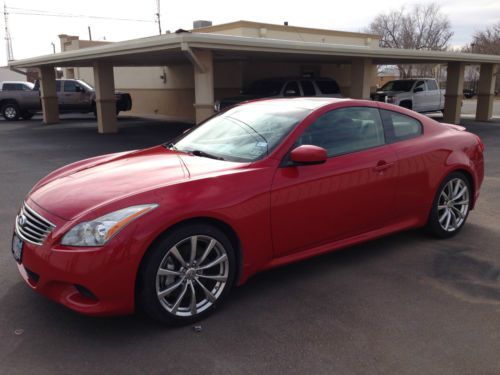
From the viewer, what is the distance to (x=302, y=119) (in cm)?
411

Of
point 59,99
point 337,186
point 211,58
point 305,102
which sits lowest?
point 59,99

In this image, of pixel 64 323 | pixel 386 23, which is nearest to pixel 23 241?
pixel 64 323

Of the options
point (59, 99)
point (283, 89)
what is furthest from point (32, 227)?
point (59, 99)

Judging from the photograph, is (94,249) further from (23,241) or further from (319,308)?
(319,308)

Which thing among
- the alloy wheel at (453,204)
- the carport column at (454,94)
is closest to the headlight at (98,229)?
the alloy wheel at (453,204)

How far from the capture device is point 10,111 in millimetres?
22266

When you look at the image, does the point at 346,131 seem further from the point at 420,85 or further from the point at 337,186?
the point at 420,85

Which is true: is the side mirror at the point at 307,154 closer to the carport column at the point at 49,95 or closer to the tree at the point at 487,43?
the carport column at the point at 49,95

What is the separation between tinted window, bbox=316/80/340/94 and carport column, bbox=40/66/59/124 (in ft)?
35.8

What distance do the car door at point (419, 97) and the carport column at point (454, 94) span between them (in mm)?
1349

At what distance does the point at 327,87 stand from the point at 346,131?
529 inches

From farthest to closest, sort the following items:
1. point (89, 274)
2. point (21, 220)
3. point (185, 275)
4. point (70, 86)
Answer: point (70, 86) → point (21, 220) → point (185, 275) → point (89, 274)

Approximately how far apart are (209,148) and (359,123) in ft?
4.67

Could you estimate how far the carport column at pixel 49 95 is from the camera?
19.7 metres
